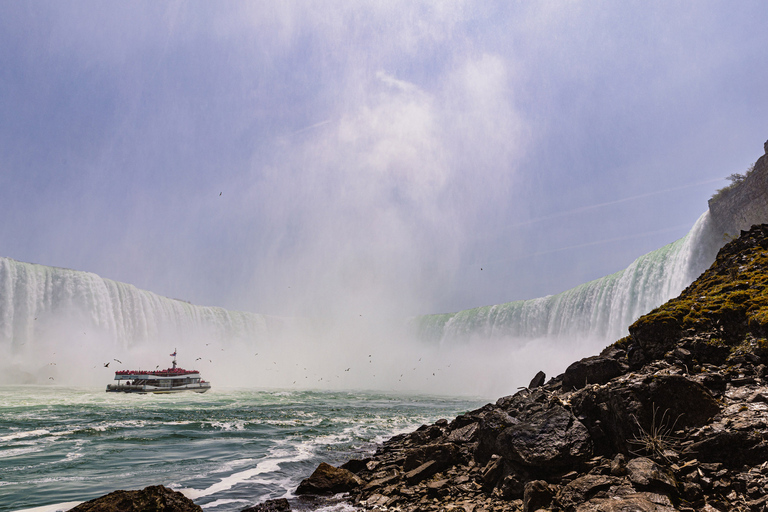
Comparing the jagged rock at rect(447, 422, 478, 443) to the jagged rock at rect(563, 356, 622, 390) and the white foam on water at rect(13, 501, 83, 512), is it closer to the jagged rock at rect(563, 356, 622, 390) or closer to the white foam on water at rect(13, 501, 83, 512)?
the jagged rock at rect(563, 356, 622, 390)

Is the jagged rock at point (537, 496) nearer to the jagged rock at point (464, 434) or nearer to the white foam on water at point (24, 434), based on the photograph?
the jagged rock at point (464, 434)

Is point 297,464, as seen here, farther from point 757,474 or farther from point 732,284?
point 732,284

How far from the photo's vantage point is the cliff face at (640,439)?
6148 millimetres

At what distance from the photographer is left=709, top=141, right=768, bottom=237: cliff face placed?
26.9m

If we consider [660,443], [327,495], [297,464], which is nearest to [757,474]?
[660,443]

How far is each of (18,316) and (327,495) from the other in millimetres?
66236

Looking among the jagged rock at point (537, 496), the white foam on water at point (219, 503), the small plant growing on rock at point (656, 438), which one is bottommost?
the white foam on water at point (219, 503)

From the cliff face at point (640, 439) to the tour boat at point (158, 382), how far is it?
152ft

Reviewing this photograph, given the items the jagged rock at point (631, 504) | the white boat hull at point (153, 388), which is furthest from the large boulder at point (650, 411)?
the white boat hull at point (153, 388)

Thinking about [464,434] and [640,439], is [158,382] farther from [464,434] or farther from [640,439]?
[640,439]

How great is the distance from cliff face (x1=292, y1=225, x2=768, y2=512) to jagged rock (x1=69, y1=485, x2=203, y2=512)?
2.85 meters

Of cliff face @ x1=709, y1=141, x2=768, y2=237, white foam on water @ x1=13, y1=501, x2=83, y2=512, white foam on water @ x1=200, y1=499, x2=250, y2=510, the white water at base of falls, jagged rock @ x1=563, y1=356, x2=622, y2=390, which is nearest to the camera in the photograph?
white foam on water @ x1=13, y1=501, x2=83, y2=512

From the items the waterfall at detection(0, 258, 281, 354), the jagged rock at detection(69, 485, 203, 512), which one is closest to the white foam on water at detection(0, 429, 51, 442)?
the jagged rock at detection(69, 485, 203, 512)

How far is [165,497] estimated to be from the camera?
6.84m
